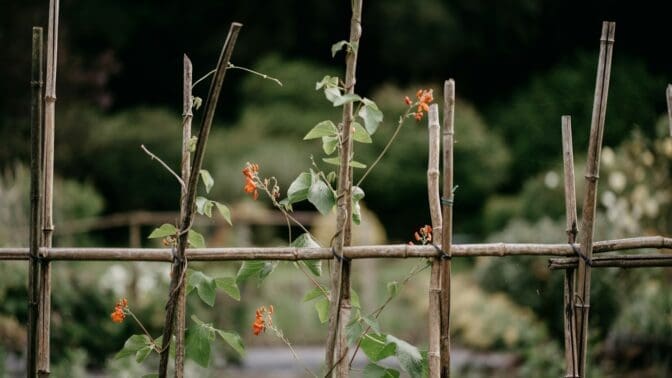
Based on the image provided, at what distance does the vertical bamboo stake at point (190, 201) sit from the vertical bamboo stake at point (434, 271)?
522 mm

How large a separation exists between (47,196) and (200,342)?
55 cm

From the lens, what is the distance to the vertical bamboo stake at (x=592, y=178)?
6.89ft

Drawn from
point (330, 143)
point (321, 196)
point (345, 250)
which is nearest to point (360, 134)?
point (330, 143)

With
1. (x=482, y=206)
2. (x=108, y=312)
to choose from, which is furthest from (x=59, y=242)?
(x=482, y=206)

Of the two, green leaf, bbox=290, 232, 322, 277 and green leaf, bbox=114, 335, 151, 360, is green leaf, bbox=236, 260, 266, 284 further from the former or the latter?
green leaf, bbox=114, 335, 151, 360

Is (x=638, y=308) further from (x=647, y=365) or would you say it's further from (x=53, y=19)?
(x=53, y=19)

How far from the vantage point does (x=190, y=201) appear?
1.98 metres

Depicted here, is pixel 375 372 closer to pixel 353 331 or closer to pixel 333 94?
pixel 353 331

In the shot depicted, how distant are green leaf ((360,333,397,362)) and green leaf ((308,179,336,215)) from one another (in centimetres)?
33

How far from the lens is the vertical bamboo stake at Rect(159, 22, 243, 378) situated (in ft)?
6.25

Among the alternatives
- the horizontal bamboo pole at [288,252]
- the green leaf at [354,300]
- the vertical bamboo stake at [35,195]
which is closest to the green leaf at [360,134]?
the horizontal bamboo pole at [288,252]

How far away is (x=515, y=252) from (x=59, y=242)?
697 cm

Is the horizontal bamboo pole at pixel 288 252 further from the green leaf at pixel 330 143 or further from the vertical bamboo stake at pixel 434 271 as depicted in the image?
the green leaf at pixel 330 143

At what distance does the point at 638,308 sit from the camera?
18.6 feet
